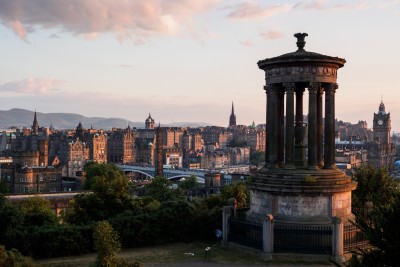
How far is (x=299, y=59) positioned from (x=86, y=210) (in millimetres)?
15709

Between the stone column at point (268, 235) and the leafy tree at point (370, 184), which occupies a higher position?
the leafy tree at point (370, 184)

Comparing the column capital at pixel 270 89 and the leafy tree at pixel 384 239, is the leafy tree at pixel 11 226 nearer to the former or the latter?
the column capital at pixel 270 89

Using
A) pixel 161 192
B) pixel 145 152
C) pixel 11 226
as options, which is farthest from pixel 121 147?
pixel 11 226

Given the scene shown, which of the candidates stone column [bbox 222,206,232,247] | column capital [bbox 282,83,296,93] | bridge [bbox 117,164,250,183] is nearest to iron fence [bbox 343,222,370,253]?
stone column [bbox 222,206,232,247]

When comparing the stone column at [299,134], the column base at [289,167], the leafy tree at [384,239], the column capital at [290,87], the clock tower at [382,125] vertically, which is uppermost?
the clock tower at [382,125]

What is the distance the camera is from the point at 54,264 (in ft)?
77.0

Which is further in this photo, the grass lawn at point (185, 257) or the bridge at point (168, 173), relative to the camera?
the bridge at point (168, 173)

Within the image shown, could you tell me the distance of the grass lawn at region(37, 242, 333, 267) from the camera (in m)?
22.3

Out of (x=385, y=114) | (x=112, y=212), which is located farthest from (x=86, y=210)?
(x=385, y=114)

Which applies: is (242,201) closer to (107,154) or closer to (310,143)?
(310,143)

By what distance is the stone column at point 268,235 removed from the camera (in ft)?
74.0

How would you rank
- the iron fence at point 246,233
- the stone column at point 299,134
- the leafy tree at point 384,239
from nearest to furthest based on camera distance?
the leafy tree at point 384,239, the iron fence at point 246,233, the stone column at point 299,134

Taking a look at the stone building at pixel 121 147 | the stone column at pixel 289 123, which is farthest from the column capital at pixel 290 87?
the stone building at pixel 121 147

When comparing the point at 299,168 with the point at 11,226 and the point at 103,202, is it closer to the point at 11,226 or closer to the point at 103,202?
the point at 103,202
